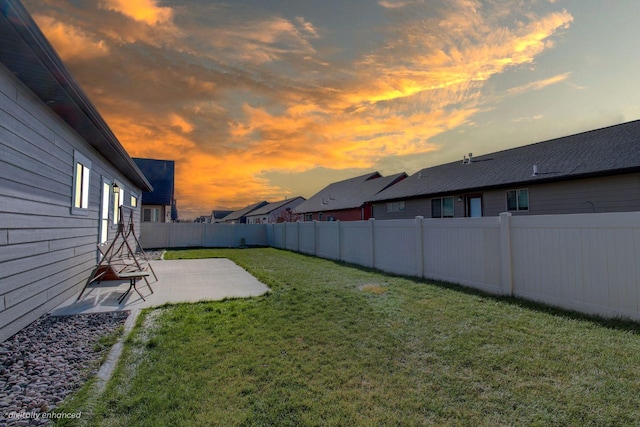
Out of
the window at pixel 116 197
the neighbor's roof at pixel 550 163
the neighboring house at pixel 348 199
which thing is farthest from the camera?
the neighboring house at pixel 348 199

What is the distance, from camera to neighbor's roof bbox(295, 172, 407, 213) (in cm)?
2414

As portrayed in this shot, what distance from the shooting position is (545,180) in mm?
11875

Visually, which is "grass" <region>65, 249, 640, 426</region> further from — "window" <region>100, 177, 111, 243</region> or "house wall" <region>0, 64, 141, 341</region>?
"window" <region>100, 177, 111, 243</region>

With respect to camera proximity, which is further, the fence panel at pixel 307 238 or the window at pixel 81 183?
the fence panel at pixel 307 238

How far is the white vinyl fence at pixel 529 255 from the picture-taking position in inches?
163

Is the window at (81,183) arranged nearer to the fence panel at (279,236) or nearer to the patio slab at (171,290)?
the patio slab at (171,290)

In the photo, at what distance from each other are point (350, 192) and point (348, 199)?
1.45 meters

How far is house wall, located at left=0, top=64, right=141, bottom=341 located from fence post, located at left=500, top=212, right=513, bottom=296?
703cm

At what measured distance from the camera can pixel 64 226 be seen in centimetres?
563

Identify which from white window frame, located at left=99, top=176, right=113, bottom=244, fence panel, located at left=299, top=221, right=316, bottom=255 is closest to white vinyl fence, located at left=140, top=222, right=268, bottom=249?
fence panel, located at left=299, top=221, right=316, bottom=255

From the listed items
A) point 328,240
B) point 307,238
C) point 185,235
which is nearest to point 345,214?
point 307,238

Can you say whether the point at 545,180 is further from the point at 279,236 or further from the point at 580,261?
the point at 279,236

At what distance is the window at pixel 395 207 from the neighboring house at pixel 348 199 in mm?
2376

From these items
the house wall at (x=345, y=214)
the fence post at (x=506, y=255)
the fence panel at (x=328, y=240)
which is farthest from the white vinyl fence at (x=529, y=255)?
the house wall at (x=345, y=214)
